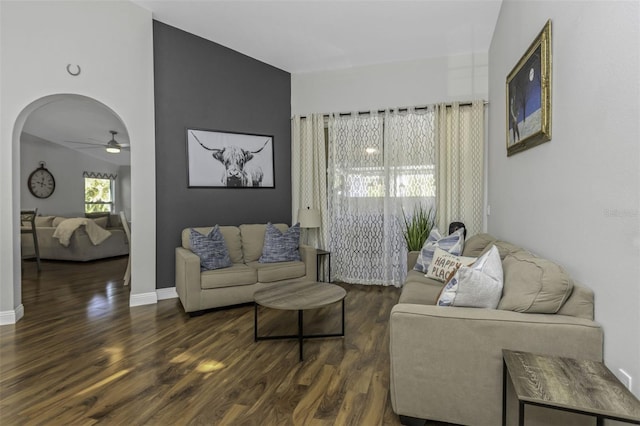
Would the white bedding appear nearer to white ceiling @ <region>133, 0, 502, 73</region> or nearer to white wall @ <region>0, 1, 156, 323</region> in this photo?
white wall @ <region>0, 1, 156, 323</region>

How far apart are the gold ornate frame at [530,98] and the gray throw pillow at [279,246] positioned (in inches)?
98.3

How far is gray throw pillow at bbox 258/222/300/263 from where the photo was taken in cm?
412

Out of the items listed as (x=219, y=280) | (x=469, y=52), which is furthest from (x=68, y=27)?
(x=469, y=52)

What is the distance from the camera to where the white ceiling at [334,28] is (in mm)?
3473

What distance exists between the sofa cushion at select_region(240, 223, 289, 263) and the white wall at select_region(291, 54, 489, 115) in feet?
6.27

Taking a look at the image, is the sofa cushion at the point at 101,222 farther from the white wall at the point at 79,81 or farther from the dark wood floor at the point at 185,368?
the white wall at the point at 79,81

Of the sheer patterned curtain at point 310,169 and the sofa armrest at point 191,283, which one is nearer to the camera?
the sofa armrest at point 191,283

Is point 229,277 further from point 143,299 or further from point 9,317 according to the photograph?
point 9,317

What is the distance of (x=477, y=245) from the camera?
10.6 feet

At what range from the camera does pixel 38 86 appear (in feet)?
10.6

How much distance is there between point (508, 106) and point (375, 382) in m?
2.55

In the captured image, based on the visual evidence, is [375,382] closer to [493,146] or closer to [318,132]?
[493,146]

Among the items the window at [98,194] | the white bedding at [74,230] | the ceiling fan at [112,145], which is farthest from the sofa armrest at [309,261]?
the window at [98,194]

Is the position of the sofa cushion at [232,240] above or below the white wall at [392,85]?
below
